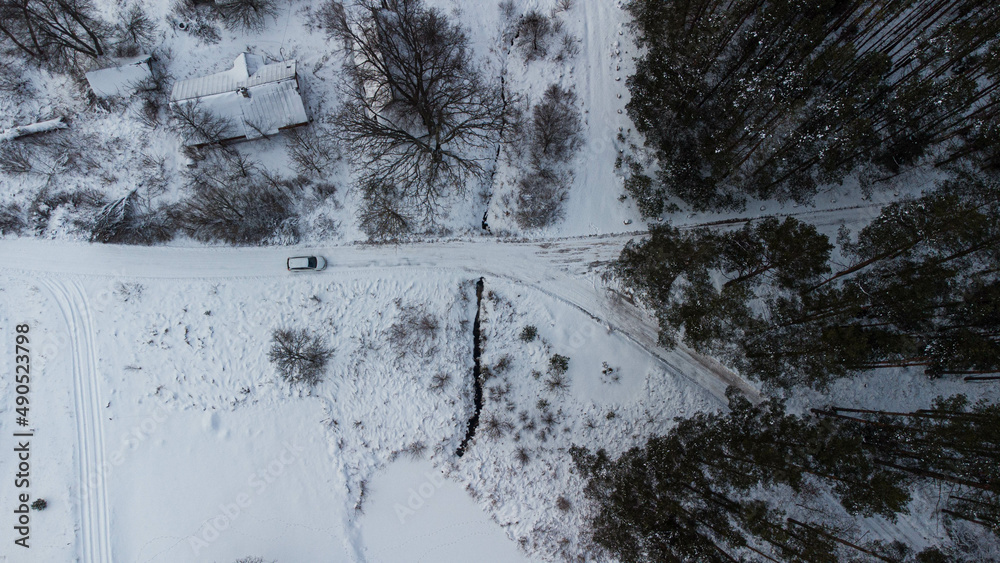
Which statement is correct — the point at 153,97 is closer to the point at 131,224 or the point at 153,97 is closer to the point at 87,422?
the point at 131,224

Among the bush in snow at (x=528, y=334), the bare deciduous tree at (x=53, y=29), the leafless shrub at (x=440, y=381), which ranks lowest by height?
the leafless shrub at (x=440, y=381)

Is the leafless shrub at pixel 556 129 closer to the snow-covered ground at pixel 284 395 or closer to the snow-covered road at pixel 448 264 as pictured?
the snow-covered road at pixel 448 264

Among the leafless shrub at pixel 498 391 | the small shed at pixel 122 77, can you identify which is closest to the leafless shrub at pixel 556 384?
the leafless shrub at pixel 498 391

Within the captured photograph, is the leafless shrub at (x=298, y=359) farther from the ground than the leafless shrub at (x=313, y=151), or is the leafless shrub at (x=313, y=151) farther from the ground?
the leafless shrub at (x=313, y=151)

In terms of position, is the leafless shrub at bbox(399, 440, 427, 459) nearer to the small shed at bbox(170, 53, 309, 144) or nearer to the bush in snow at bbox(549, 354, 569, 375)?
the bush in snow at bbox(549, 354, 569, 375)

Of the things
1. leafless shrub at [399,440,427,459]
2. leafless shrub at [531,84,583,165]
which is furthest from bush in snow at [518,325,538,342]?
leafless shrub at [531,84,583,165]

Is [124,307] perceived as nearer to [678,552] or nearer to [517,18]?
[517,18]

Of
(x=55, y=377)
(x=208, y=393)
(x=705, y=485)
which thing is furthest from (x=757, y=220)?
(x=55, y=377)
